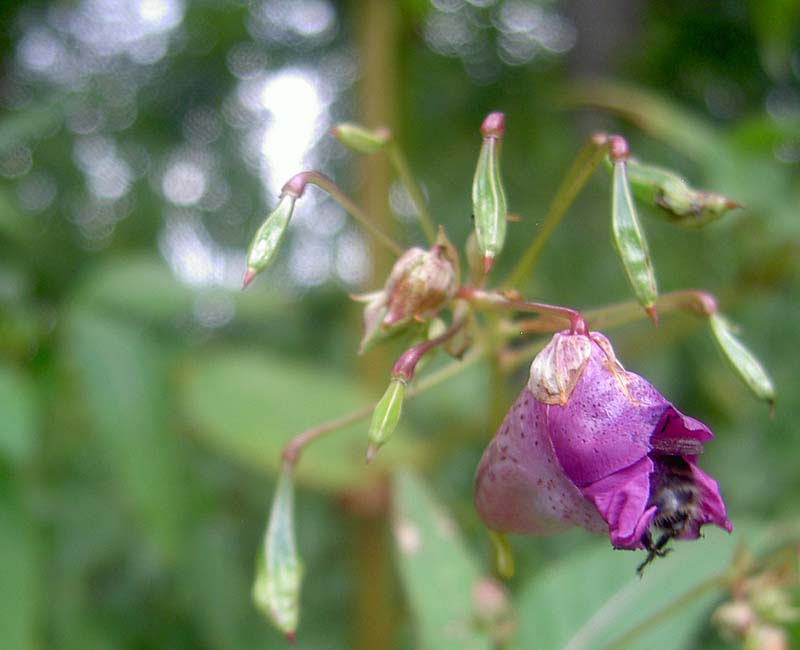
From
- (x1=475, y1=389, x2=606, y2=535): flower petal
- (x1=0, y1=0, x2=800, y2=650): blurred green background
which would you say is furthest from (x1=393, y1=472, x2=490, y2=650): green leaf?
(x1=475, y1=389, x2=606, y2=535): flower petal

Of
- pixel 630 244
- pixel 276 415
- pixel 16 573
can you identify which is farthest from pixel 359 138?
pixel 276 415

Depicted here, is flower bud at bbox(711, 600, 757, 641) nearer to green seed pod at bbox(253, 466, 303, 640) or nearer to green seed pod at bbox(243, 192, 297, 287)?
green seed pod at bbox(253, 466, 303, 640)

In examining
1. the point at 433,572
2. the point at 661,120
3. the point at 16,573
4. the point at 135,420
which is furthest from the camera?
the point at 661,120

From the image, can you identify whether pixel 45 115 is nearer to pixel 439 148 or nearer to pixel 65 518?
pixel 65 518

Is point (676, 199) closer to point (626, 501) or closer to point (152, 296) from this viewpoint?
point (626, 501)

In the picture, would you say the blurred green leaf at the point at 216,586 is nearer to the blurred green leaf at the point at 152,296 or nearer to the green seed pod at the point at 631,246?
the blurred green leaf at the point at 152,296

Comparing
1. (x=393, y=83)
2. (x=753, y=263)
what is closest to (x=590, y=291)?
(x=753, y=263)

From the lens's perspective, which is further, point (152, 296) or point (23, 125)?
point (23, 125)
